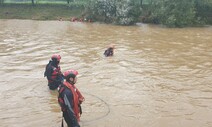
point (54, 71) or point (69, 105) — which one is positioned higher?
point (69, 105)

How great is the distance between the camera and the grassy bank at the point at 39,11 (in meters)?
46.8

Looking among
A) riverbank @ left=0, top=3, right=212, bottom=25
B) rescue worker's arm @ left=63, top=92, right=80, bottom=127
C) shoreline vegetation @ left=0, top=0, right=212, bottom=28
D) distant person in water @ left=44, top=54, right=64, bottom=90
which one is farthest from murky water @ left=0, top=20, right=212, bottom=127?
riverbank @ left=0, top=3, right=212, bottom=25

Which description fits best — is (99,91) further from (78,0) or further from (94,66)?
(78,0)

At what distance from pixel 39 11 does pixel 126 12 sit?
48.4 ft

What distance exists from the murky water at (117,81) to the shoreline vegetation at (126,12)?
392 inches

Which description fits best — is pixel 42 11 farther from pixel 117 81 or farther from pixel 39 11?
pixel 117 81

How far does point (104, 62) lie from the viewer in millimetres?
19328

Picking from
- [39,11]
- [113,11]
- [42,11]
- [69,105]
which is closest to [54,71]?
[69,105]

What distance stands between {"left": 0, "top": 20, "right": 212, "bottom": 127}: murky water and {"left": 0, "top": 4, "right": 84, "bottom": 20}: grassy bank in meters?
18.7

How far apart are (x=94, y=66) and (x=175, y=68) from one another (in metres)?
4.23

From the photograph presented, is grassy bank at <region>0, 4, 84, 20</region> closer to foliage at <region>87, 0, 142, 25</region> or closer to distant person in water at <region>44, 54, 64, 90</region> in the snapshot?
foliage at <region>87, 0, 142, 25</region>

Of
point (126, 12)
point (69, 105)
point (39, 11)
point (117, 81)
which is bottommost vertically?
point (117, 81)

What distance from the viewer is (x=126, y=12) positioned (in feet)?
132

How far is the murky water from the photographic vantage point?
11.2 m
